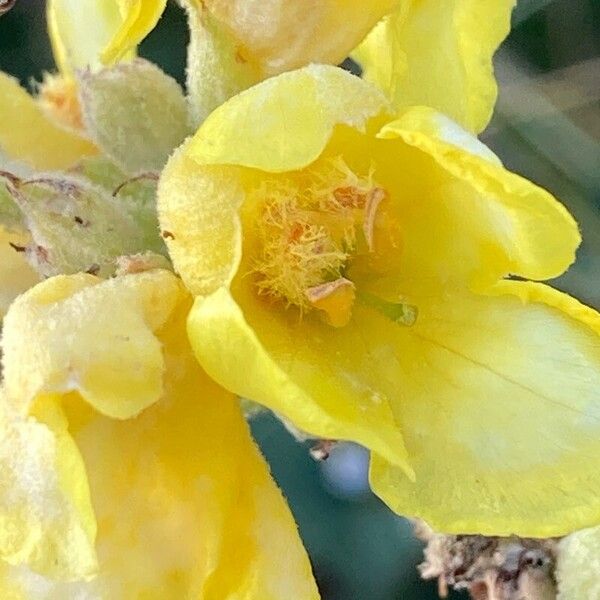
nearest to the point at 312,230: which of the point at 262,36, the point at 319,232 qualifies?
the point at 319,232

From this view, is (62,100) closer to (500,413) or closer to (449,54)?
(449,54)

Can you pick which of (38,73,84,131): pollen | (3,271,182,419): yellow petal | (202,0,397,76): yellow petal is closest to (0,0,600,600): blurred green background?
(38,73,84,131): pollen

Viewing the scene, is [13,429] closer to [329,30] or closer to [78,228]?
[78,228]

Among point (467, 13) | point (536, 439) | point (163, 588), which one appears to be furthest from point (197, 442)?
point (467, 13)

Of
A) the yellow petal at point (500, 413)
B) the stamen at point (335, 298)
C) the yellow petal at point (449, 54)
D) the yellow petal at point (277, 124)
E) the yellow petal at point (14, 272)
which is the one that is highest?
the yellow petal at point (277, 124)

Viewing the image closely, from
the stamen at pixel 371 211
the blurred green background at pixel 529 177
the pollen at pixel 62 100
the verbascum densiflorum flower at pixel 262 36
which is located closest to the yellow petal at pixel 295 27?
the verbascum densiflorum flower at pixel 262 36

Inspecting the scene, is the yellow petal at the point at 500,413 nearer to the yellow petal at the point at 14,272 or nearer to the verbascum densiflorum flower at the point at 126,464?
the verbascum densiflorum flower at the point at 126,464

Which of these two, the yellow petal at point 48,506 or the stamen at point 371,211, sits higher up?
the stamen at point 371,211

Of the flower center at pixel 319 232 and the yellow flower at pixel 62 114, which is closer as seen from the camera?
the flower center at pixel 319 232
